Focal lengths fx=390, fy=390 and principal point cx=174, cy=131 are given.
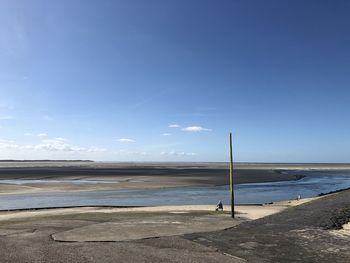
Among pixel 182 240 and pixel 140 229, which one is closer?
pixel 182 240

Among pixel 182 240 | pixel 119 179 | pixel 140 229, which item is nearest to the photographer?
pixel 182 240

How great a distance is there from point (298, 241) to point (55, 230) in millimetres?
10332

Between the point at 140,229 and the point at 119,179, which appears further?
the point at 119,179

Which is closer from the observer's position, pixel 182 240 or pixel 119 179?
pixel 182 240

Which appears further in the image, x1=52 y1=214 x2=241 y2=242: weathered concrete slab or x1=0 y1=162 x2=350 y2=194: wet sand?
x1=0 y1=162 x2=350 y2=194: wet sand

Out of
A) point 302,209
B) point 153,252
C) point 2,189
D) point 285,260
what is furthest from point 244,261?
point 2,189

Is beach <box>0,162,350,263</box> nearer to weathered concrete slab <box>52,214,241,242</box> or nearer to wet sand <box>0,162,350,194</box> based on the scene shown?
weathered concrete slab <box>52,214,241,242</box>

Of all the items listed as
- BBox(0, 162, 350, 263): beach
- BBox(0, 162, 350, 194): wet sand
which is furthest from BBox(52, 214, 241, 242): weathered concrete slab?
BBox(0, 162, 350, 194): wet sand

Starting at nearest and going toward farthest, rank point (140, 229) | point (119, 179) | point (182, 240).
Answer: point (182, 240), point (140, 229), point (119, 179)

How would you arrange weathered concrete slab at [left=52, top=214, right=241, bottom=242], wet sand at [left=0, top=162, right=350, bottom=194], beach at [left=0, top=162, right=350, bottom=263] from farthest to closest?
wet sand at [left=0, top=162, right=350, bottom=194] < weathered concrete slab at [left=52, top=214, right=241, bottom=242] < beach at [left=0, top=162, right=350, bottom=263]

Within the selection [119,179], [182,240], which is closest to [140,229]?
[182,240]

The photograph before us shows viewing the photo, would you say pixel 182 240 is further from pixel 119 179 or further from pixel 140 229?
pixel 119 179

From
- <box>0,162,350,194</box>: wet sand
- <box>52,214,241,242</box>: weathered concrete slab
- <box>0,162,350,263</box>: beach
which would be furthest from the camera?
<box>0,162,350,194</box>: wet sand

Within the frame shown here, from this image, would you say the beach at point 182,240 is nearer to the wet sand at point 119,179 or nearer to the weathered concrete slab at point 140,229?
the weathered concrete slab at point 140,229
